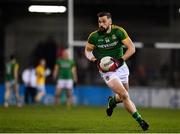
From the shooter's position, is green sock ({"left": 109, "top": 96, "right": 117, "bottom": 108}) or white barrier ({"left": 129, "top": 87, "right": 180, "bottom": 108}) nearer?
green sock ({"left": 109, "top": 96, "right": 117, "bottom": 108})

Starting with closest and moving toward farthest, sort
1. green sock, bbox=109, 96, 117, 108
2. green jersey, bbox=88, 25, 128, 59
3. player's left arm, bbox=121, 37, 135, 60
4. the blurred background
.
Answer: player's left arm, bbox=121, 37, 135, 60 → green jersey, bbox=88, 25, 128, 59 → green sock, bbox=109, 96, 117, 108 → the blurred background

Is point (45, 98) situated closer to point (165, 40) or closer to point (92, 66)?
point (92, 66)

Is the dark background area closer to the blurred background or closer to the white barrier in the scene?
the blurred background

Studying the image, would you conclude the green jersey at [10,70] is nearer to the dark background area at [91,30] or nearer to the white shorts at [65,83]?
the white shorts at [65,83]

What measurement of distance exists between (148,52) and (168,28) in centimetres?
148

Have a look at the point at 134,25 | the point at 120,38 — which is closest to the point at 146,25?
the point at 134,25

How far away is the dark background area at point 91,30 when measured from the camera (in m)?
31.9

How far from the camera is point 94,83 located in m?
31.8

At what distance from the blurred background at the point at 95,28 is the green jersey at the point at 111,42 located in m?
15.5

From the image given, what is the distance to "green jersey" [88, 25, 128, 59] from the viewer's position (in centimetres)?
1511

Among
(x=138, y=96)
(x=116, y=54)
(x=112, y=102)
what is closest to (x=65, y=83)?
(x=138, y=96)

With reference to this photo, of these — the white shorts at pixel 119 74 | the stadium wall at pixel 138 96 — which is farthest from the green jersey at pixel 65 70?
the white shorts at pixel 119 74

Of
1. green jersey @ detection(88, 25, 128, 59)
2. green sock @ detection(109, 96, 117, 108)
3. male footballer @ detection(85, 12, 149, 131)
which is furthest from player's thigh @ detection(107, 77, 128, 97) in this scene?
green sock @ detection(109, 96, 117, 108)

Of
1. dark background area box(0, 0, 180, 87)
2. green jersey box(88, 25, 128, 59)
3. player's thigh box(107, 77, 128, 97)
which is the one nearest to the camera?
player's thigh box(107, 77, 128, 97)
